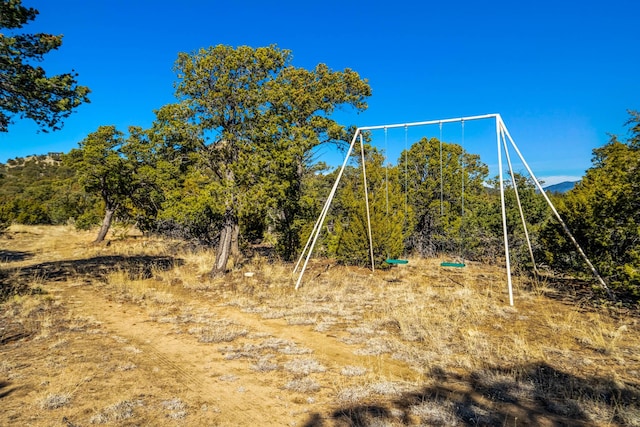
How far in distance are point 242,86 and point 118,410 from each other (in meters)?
9.44

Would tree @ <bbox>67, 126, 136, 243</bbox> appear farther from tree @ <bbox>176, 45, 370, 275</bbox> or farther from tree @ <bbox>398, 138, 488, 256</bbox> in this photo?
tree @ <bbox>398, 138, 488, 256</bbox>

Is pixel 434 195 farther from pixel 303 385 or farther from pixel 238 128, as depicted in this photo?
pixel 303 385

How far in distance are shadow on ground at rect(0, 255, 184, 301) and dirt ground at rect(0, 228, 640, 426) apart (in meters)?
0.69

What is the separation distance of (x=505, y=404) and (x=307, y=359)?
260 cm

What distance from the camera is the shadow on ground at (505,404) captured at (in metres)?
3.55

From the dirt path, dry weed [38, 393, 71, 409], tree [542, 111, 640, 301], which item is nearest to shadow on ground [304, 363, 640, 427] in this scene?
the dirt path

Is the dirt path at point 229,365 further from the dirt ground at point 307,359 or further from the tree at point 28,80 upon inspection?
the tree at point 28,80

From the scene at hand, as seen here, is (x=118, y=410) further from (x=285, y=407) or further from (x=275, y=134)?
(x=275, y=134)

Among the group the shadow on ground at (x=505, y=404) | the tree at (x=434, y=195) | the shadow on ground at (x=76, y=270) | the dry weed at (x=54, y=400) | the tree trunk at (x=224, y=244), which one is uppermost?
the tree at (x=434, y=195)

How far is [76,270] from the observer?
1307 centimetres

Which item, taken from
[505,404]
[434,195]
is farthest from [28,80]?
[434,195]

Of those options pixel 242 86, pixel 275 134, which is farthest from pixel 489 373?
pixel 242 86

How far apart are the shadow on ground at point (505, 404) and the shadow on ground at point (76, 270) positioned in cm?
911

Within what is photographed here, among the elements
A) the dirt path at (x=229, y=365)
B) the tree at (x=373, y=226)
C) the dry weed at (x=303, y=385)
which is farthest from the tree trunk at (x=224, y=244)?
the dry weed at (x=303, y=385)
